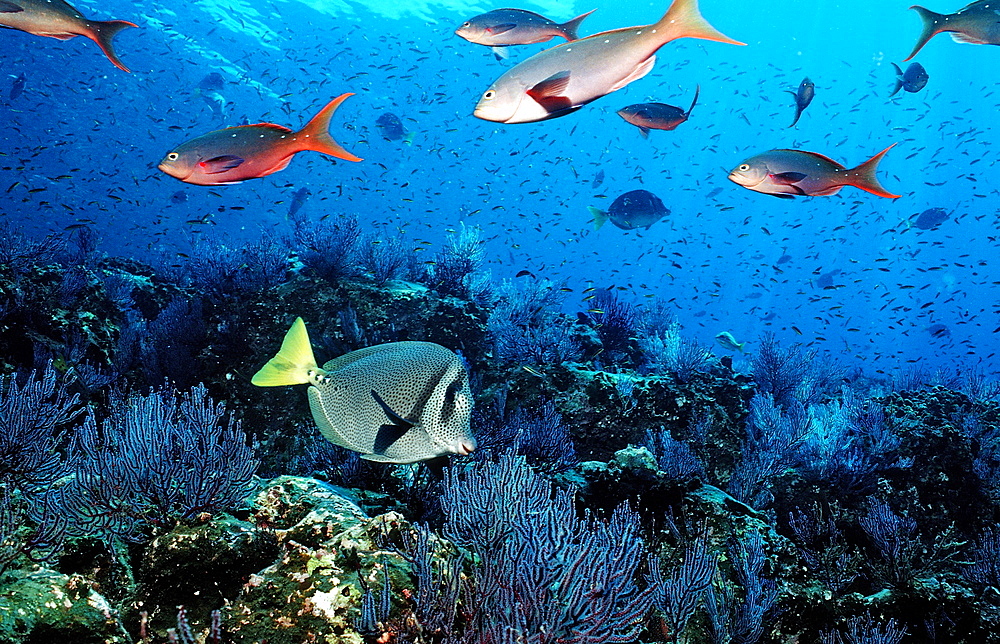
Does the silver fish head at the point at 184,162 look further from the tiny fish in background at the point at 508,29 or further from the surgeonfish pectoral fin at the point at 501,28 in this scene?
the surgeonfish pectoral fin at the point at 501,28

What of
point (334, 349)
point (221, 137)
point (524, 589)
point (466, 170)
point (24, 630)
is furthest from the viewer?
point (466, 170)

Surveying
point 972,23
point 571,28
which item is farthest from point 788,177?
A: point 972,23

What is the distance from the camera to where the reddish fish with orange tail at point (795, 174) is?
3289mm

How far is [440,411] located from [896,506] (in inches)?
241

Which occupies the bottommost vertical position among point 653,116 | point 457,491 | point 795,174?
point 457,491

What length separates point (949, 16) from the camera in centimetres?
404

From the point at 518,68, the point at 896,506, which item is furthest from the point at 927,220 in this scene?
the point at 518,68

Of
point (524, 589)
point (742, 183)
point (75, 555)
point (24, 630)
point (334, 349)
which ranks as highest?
point (742, 183)

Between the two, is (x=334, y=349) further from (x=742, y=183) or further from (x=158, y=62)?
(x=158, y=62)

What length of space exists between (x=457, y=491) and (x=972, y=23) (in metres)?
5.75

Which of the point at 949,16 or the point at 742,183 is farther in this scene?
the point at 949,16

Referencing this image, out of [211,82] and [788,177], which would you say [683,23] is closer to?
[788,177]

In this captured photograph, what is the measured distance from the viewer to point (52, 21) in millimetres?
2656

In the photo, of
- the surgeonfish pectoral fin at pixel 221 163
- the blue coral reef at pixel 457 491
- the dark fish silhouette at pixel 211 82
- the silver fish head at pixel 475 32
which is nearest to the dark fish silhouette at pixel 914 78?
the blue coral reef at pixel 457 491
